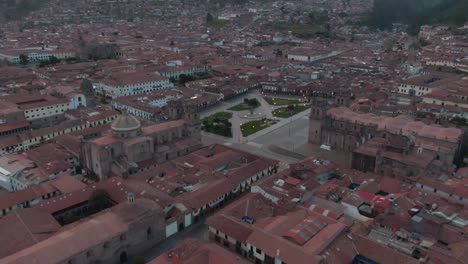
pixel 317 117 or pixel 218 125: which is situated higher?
pixel 317 117

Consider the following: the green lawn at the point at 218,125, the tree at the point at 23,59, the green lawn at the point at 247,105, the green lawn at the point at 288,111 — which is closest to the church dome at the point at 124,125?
the green lawn at the point at 218,125

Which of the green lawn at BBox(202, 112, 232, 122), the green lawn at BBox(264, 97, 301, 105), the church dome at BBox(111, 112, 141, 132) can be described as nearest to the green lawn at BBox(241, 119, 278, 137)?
the green lawn at BBox(202, 112, 232, 122)

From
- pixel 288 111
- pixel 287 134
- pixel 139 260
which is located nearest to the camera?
pixel 139 260

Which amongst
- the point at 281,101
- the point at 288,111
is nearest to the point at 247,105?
the point at 281,101

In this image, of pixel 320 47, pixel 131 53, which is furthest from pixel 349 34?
pixel 131 53

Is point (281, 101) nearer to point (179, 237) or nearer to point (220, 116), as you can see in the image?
point (220, 116)

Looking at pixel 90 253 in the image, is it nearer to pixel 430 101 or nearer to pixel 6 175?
pixel 6 175
